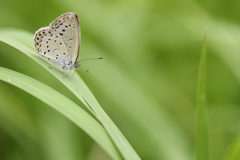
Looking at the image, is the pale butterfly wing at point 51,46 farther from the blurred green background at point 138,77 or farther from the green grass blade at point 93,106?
the blurred green background at point 138,77

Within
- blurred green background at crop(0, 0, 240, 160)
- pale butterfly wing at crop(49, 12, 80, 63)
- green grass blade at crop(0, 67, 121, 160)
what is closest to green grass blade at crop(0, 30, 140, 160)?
green grass blade at crop(0, 67, 121, 160)

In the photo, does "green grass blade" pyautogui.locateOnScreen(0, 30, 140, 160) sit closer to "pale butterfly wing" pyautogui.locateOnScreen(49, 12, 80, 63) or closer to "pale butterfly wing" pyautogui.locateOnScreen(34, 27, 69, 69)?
"pale butterfly wing" pyautogui.locateOnScreen(34, 27, 69, 69)

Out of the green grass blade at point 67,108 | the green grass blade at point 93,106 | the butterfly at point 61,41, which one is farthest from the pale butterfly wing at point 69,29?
the green grass blade at point 67,108

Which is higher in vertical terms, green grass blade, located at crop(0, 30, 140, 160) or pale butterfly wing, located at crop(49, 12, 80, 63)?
pale butterfly wing, located at crop(49, 12, 80, 63)

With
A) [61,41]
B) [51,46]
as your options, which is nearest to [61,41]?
[61,41]

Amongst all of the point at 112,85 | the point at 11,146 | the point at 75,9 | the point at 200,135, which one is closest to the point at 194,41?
the point at 112,85

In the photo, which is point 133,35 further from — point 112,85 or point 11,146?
point 11,146
